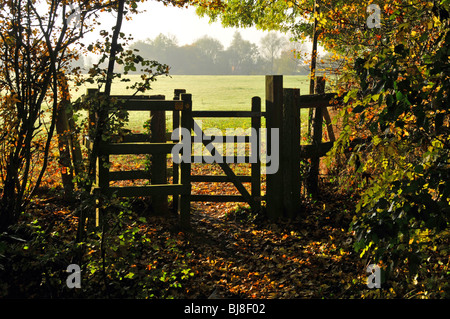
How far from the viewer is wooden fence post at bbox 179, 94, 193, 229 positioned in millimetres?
7223

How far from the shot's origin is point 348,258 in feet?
20.5

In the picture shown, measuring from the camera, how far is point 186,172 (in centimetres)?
735

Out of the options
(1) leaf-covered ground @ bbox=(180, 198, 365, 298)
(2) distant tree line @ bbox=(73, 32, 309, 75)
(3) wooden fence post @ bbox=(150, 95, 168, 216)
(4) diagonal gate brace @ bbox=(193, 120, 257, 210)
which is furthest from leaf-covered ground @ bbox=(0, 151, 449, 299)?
(2) distant tree line @ bbox=(73, 32, 309, 75)

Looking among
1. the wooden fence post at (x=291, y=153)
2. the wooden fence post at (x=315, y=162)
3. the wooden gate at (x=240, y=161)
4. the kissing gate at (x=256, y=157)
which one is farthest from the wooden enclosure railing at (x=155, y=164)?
the wooden fence post at (x=315, y=162)

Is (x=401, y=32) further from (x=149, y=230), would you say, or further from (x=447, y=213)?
(x=149, y=230)

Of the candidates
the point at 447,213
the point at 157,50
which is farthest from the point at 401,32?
the point at 157,50

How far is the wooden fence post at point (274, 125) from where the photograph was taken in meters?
7.58

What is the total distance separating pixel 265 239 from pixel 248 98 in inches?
1132

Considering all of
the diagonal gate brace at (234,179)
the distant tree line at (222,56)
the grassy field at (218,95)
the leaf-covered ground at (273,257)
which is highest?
the distant tree line at (222,56)

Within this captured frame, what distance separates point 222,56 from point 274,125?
222 feet

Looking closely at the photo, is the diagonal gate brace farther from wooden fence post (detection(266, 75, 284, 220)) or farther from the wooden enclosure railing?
the wooden enclosure railing

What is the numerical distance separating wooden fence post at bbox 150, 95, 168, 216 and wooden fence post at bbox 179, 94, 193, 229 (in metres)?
0.59

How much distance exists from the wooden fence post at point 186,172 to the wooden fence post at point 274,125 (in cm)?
126

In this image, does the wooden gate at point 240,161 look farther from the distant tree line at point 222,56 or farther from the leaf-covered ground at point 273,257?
the distant tree line at point 222,56
